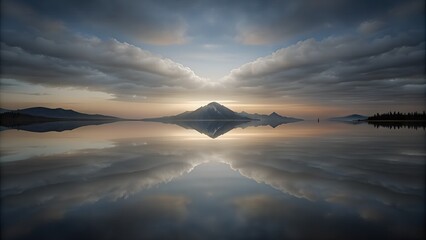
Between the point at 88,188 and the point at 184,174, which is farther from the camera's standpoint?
the point at 184,174

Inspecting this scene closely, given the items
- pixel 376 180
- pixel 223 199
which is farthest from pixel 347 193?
pixel 223 199

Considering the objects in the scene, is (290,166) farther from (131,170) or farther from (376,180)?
(131,170)

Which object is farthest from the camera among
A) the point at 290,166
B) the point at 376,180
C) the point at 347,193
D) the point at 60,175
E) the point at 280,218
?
the point at 290,166

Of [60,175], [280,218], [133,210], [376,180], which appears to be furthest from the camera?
[60,175]

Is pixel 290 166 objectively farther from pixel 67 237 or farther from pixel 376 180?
pixel 67 237

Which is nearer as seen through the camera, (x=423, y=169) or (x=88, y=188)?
(x=88, y=188)

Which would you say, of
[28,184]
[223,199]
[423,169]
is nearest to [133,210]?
[223,199]

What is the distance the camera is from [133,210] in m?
10.5

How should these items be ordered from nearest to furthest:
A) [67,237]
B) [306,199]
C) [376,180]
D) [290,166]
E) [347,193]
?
1. [67,237]
2. [306,199]
3. [347,193]
4. [376,180]
5. [290,166]

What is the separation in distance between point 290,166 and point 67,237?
15729 mm

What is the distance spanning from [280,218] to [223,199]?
3146 mm

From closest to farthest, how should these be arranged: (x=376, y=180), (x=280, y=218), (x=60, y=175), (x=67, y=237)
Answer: (x=67, y=237)
(x=280, y=218)
(x=376, y=180)
(x=60, y=175)

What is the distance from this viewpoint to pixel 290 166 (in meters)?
19.8

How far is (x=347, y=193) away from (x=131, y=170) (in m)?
13.8
